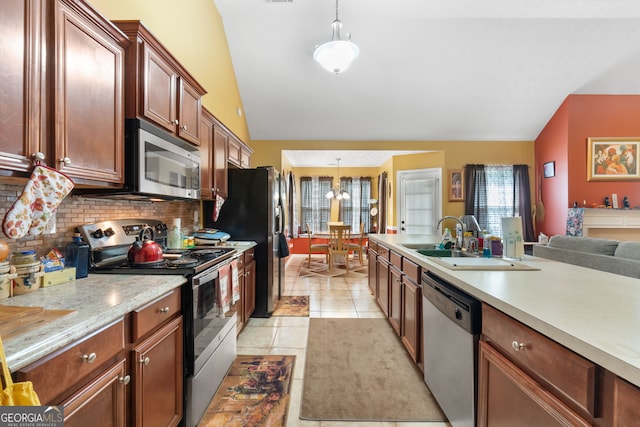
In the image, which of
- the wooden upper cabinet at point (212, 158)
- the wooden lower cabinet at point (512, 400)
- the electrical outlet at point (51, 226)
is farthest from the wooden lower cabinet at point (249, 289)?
the wooden lower cabinet at point (512, 400)

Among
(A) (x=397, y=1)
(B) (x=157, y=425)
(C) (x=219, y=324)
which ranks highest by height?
(A) (x=397, y=1)

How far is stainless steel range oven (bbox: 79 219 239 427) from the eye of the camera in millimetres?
1498

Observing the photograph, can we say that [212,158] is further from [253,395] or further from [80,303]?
[253,395]

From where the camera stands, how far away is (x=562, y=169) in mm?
4664

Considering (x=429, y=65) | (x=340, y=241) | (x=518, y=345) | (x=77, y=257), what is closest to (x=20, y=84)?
(x=77, y=257)

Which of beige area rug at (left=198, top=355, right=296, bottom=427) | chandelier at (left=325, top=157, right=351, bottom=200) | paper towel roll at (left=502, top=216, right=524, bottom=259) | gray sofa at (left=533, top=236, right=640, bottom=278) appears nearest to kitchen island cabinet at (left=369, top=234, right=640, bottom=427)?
paper towel roll at (left=502, top=216, right=524, bottom=259)

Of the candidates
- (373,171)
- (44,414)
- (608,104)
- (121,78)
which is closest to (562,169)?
(608,104)

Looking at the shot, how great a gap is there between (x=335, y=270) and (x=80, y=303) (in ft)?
16.2

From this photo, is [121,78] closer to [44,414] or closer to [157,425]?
[44,414]

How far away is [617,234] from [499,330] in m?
5.34

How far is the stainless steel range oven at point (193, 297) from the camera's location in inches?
59.0

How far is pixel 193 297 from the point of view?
151cm

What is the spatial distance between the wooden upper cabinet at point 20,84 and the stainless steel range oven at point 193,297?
715 millimetres

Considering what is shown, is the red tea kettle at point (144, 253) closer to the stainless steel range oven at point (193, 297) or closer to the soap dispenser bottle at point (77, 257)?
the stainless steel range oven at point (193, 297)
